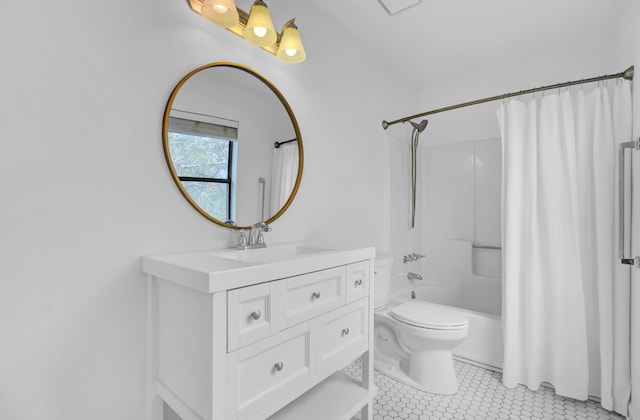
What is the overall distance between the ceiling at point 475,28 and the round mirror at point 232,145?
2.97ft

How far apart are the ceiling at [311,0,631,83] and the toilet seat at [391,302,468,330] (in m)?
1.99

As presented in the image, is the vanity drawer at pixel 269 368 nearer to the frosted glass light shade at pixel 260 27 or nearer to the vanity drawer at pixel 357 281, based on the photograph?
the vanity drawer at pixel 357 281

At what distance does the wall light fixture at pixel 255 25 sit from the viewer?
1.26 m

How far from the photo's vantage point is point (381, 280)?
2154 millimetres

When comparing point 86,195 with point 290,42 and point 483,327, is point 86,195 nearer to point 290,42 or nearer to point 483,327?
point 290,42

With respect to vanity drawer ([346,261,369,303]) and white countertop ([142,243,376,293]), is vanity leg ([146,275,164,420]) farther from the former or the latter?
vanity drawer ([346,261,369,303])

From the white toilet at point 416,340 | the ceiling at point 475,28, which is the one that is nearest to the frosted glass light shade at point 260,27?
the ceiling at point 475,28

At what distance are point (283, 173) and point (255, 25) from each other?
0.72 metres

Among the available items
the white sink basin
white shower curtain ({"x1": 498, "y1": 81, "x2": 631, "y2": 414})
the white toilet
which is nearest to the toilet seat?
the white toilet

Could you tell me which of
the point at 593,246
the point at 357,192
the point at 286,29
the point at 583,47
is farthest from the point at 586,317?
the point at 286,29

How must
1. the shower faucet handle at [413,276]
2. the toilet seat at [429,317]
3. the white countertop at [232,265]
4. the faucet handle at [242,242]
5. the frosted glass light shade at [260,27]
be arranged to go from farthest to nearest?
the shower faucet handle at [413,276] < the toilet seat at [429,317] < the faucet handle at [242,242] < the frosted glass light shade at [260,27] < the white countertop at [232,265]

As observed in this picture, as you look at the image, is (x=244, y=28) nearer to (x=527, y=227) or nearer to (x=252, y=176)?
(x=252, y=176)

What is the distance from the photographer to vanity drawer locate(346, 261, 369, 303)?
4.60 feet

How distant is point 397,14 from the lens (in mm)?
2012
